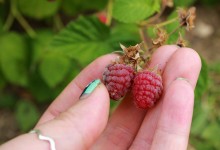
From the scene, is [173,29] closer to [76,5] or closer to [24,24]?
[76,5]

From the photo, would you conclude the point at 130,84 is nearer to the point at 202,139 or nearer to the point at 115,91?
the point at 115,91

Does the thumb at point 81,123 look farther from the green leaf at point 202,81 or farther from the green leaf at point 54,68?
the green leaf at point 54,68

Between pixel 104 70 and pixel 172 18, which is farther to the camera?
pixel 172 18

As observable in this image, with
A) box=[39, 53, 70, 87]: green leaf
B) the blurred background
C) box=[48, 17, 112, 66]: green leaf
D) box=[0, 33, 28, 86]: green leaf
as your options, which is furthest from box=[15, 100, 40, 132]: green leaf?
box=[48, 17, 112, 66]: green leaf

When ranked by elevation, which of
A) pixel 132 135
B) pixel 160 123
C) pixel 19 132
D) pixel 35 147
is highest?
pixel 35 147

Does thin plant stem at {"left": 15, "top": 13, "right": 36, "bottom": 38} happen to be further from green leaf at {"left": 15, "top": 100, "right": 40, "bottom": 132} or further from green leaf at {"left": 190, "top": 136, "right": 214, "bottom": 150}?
green leaf at {"left": 190, "top": 136, "right": 214, "bottom": 150}

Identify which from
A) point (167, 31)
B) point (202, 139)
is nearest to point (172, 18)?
point (167, 31)
